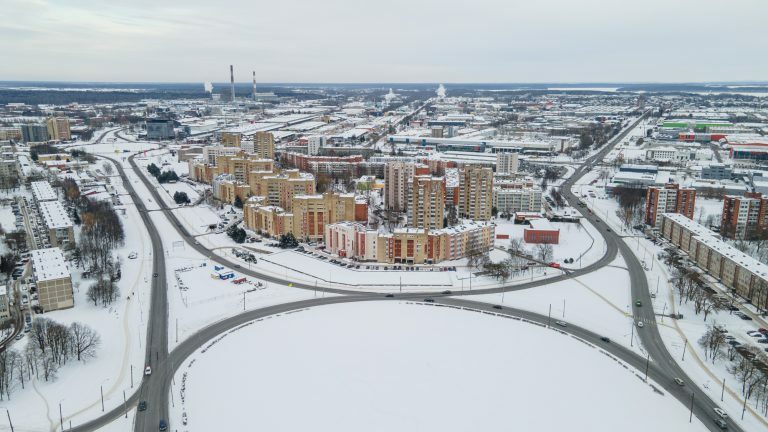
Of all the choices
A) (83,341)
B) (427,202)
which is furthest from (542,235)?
(83,341)

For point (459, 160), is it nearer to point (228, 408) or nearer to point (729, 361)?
point (729, 361)

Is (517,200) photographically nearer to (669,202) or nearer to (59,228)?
(669,202)

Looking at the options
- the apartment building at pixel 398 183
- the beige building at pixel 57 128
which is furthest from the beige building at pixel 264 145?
the beige building at pixel 57 128

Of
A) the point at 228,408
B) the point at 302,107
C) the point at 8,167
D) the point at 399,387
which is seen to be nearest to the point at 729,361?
the point at 399,387

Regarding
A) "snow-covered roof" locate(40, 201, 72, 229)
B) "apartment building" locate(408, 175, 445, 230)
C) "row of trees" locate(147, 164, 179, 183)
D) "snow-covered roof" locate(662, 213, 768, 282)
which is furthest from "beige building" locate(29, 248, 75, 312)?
"row of trees" locate(147, 164, 179, 183)

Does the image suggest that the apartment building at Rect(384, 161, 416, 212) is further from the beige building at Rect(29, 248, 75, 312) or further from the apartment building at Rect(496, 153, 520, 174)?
the beige building at Rect(29, 248, 75, 312)

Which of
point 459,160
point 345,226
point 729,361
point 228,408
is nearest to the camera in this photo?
point 228,408
